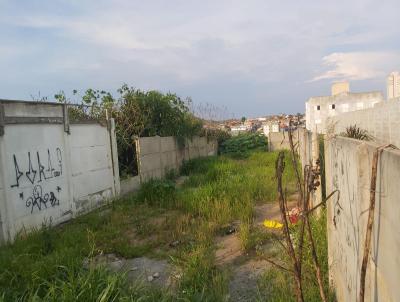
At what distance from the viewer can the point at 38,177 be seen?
259 inches

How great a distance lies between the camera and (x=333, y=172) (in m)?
3.25

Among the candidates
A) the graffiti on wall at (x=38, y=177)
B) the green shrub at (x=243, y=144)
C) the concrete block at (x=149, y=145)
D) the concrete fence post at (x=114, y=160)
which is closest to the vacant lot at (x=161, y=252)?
the graffiti on wall at (x=38, y=177)

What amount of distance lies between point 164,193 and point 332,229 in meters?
5.33

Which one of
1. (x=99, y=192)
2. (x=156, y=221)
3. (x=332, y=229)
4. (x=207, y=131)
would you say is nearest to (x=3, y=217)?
(x=156, y=221)

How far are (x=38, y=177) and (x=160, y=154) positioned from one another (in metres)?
5.46

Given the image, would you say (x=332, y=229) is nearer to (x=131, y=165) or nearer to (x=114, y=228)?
(x=114, y=228)

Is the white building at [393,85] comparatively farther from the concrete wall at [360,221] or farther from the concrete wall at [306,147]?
the concrete wall at [360,221]

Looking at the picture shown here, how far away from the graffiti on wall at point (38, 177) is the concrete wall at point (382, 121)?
5.00 metres

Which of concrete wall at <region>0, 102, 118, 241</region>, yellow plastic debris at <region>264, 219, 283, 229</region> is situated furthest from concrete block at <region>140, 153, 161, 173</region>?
yellow plastic debris at <region>264, 219, 283, 229</region>

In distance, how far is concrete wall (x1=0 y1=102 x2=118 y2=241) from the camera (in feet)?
19.3

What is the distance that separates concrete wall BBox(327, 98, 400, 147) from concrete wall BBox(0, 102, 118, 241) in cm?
495

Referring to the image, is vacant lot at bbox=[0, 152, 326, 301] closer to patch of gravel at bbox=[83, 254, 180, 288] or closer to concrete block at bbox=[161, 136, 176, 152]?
patch of gravel at bbox=[83, 254, 180, 288]

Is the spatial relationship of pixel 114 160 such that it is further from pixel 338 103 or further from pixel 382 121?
pixel 338 103

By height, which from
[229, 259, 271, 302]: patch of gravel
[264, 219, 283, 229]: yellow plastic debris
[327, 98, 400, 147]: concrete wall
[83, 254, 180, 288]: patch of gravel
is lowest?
[229, 259, 271, 302]: patch of gravel
